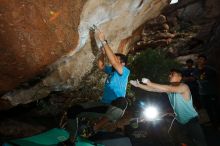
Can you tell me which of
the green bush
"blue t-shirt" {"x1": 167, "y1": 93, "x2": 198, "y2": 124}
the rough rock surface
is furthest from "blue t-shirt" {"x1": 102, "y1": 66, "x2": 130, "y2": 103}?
the green bush

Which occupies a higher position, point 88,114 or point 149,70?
point 149,70

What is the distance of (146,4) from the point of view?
8.80m

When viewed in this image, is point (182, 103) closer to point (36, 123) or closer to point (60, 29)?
point (60, 29)

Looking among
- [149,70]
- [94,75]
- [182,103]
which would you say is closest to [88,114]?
A: [182,103]

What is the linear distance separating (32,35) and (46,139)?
2.04 meters

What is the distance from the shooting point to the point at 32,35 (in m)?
5.73

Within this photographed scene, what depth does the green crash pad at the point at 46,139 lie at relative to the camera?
212 inches

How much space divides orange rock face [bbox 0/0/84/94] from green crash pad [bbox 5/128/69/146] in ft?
4.85

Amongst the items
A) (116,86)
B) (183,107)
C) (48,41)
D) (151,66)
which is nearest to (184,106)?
(183,107)

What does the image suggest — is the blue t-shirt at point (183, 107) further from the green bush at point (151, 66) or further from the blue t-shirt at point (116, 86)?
the green bush at point (151, 66)

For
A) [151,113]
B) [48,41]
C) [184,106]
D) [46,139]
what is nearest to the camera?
[46,139]

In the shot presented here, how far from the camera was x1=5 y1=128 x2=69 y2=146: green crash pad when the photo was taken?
539cm

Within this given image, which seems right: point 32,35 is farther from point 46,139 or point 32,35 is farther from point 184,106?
point 184,106

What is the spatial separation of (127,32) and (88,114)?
13.9 ft
